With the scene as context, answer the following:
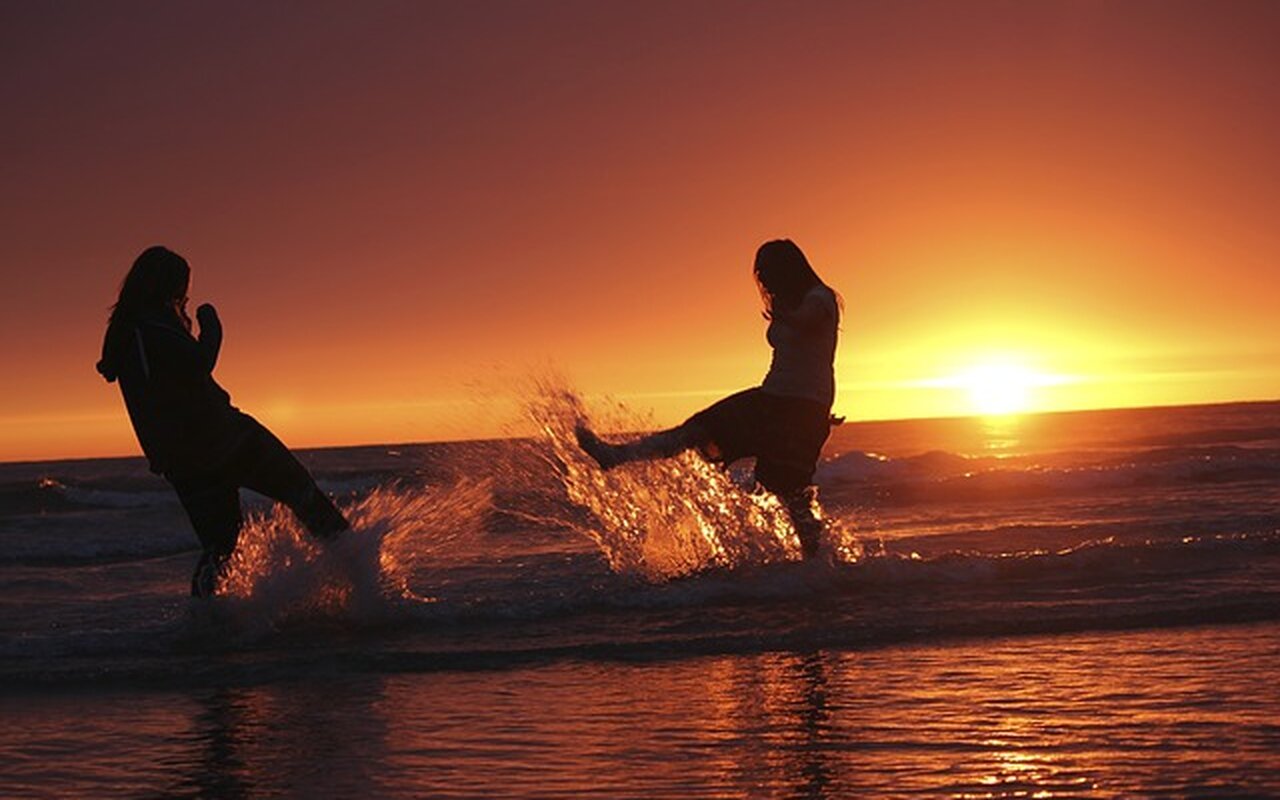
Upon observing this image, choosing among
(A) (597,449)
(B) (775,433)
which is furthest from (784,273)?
(A) (597,449)

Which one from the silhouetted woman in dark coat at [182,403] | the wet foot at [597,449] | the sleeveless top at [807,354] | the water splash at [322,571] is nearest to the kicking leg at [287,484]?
the silhouetted woman in dark coat at [182,403]

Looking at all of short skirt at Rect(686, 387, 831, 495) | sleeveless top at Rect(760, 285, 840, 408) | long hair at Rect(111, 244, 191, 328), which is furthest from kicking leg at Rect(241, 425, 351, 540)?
sleeveless top at Rect(760, 285, 840, 408)

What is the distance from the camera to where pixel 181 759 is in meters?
4.70

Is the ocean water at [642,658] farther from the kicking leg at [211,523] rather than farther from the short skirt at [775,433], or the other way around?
the short skirt at [775,433]

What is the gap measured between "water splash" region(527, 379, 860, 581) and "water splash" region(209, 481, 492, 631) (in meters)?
1.30

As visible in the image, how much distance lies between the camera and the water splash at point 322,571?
7438 mm

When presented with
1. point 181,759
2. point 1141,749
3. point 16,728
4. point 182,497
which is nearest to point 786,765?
point 1141,749

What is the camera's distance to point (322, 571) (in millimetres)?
7691

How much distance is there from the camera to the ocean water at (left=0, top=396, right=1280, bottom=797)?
429cm

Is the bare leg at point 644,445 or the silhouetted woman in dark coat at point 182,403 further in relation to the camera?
the bare leg at point 644,445

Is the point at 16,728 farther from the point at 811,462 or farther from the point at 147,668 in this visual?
the point at 811,462

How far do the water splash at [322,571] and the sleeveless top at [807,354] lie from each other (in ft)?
7.40

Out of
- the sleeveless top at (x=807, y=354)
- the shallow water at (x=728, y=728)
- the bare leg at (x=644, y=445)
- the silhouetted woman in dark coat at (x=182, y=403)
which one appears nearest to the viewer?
the shallow water at (x=728, y=728)

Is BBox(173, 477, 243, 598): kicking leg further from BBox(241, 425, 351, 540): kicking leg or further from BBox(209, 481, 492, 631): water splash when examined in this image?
BBox(241, 425, 351, 540): kicking leg
